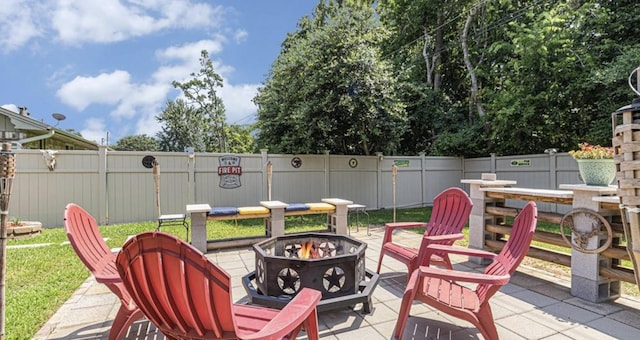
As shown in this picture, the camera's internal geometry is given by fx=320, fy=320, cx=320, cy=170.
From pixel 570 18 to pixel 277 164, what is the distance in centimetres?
889

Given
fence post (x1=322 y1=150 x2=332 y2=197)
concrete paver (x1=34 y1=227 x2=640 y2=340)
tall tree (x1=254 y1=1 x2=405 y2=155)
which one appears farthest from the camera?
fence post (x1=322 y1=150 x2=332 y2=197)

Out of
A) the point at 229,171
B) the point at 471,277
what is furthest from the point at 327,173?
the point at 471,277

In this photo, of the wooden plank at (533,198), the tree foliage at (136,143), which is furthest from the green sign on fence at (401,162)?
the tree foliage at (136,143)

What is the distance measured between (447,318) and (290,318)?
168 cm

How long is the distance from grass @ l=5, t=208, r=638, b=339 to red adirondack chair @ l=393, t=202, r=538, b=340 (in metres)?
2.08

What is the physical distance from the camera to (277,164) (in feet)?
28.2

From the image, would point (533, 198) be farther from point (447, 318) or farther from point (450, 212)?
point (447, 318)

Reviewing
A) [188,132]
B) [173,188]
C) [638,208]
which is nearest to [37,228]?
[173,188]

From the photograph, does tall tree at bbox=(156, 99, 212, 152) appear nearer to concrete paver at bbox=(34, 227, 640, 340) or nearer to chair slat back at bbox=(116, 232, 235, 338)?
concrete paver at bbox=(34, 227, 640, 340)

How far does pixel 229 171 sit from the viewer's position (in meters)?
8.08

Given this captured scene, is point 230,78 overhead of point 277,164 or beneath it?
overhead

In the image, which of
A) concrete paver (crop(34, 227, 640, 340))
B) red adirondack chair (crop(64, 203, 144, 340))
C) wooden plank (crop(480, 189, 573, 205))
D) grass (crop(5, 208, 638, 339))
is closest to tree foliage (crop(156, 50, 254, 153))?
grass (crop(5, 208, 638, 339))

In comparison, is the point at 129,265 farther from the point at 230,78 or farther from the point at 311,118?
the point at 230,78

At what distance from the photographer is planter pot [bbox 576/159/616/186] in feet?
Answer: 10.2
